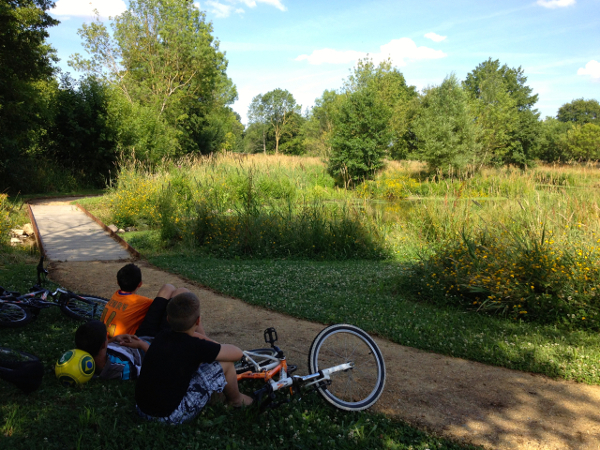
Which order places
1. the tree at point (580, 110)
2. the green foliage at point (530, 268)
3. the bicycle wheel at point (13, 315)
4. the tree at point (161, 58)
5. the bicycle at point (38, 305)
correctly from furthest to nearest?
the tree at point (580, 110) → the tree at point (161, 58) → the green foliage at point (530, 268) → the bicycle at point (38, 305) → the bicycle wheel at point (13, 315)

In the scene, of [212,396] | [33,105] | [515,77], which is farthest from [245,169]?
[515,77]

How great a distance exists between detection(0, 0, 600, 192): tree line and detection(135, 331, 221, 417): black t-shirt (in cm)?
1275

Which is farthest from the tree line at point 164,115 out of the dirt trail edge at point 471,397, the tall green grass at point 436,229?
the dirt trail edge at point 471,397

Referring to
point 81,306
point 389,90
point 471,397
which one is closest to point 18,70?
point 81,306

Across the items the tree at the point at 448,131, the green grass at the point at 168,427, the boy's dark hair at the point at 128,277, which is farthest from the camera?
the tree at the point at 448,131

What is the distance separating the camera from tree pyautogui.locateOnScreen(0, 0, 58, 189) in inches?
653

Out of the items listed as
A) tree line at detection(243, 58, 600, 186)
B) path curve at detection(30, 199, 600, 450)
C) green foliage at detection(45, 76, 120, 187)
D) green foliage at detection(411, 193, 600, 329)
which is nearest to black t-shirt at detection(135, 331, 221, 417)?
path curve at detection(30, 199, 600, 450)

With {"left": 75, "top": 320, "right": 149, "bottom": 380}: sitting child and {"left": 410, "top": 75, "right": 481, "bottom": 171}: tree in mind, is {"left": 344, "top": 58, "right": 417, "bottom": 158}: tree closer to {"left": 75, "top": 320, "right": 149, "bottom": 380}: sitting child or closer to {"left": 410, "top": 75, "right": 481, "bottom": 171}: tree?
{"left": 410, "top": 75, "right": 481, "bottom": 171}: tree

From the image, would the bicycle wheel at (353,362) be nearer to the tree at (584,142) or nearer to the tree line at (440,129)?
the tree line at (440,129)

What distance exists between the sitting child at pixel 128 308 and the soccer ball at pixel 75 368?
1.70 feet

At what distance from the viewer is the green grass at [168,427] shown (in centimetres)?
293

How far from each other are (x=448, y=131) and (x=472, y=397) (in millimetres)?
28723

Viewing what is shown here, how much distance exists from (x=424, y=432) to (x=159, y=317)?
2.52 meters

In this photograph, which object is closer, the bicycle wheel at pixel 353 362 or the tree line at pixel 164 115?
the bicycle wheel at pixel 353 362
